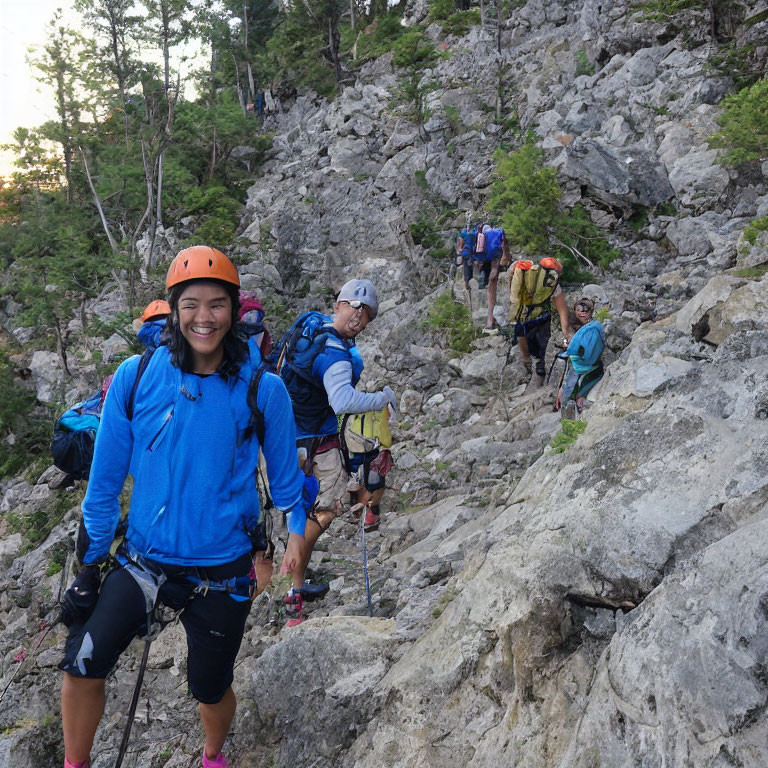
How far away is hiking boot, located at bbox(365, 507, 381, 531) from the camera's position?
7555 mm

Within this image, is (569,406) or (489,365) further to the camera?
(489,365)

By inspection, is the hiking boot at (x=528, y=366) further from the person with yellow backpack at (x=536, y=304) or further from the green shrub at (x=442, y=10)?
the green shrub at (x=442, y=10)

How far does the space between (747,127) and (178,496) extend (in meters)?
13.5

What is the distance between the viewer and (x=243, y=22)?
134 ft

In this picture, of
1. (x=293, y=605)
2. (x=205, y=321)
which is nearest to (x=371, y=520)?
(x=293, y=605)

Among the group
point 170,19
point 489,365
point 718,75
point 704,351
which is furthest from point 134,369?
point 170,19

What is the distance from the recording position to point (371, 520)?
758 centimetres

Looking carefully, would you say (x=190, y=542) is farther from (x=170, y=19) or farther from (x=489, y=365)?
(x=170, y=19)

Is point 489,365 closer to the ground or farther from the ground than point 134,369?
closer to the ground

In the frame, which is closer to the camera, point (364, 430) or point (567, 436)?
point (567, 436)

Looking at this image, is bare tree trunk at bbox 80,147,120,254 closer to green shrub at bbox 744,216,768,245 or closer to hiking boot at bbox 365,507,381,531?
hiking boot at bbox 365,507,381,531

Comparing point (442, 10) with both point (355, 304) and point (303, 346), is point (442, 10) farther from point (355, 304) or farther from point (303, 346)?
point (303, 346)

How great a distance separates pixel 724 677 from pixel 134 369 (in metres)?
2.61

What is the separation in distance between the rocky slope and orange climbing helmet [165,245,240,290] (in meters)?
2.09
